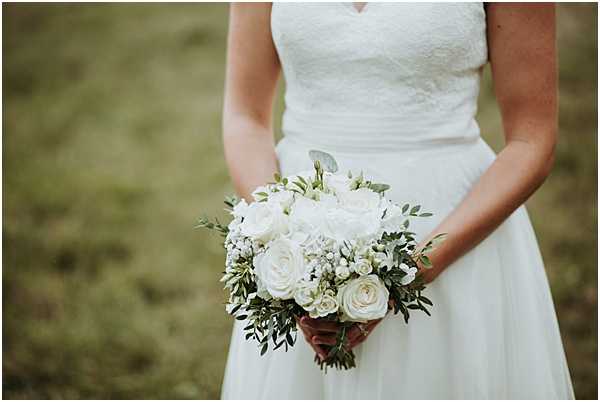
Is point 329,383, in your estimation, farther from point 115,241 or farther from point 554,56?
point 115,241

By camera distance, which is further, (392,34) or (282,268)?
(392,34)

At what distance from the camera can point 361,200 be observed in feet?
5.71

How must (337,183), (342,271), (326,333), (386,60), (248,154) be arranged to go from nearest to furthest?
1. (342,271)
2. (337,183)
3. (326,333)
4. (386,60)
5. (248,154)

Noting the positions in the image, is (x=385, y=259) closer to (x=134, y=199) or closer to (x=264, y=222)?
(x=264, y=222)

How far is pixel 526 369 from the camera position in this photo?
214 centimetres

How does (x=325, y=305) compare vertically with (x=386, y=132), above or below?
below

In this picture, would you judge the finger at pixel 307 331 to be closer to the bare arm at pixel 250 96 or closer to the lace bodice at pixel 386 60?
the bare arm at pixel 250 96

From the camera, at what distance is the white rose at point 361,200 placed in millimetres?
1718

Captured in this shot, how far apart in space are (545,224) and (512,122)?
3262 millimetres

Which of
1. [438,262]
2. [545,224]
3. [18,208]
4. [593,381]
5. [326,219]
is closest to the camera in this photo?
[326,219]

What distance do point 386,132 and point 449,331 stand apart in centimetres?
60

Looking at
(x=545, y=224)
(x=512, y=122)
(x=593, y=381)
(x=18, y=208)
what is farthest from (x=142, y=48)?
(x=512, y=122)

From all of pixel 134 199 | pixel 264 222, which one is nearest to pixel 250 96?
pixel 264 222

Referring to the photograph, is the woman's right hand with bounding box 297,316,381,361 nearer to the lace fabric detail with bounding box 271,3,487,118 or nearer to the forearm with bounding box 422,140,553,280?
the forearm with bounding box 422,140,553,280
